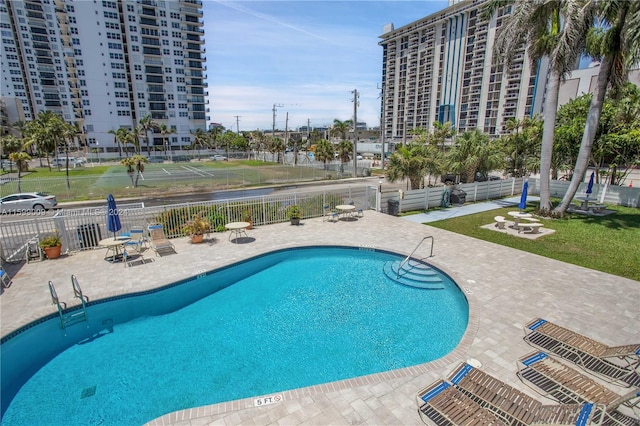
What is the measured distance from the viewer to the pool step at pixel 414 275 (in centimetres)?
986

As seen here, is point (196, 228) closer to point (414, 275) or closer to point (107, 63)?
point (414, 275)

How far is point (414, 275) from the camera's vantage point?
10359 millimetres

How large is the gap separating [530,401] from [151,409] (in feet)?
20.2

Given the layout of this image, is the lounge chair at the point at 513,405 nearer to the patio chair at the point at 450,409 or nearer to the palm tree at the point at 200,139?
the patio chair at the point at 450,409

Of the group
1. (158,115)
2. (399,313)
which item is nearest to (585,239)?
(399,313)

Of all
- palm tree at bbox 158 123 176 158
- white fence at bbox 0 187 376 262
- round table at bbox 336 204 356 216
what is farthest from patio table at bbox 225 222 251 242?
palm tree at bbox 158 123 176 158

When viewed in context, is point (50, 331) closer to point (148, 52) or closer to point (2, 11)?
point (148, 52)

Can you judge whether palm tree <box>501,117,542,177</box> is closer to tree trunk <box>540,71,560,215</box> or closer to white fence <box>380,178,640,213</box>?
white fence <box>380,178,640,213</box>

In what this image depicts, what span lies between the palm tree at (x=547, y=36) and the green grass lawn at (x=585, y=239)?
237 cm

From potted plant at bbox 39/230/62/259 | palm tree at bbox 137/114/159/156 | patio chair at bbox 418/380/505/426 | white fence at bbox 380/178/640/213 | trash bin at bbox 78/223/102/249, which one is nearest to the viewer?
patio chair at bbox 418/380/505/426

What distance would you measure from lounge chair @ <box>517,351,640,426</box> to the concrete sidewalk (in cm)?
1096

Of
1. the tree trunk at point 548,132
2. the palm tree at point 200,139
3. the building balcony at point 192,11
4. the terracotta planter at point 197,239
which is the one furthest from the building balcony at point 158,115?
the tree trunk at point 548,132

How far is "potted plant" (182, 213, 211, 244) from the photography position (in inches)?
506

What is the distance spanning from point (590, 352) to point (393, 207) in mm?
12175
